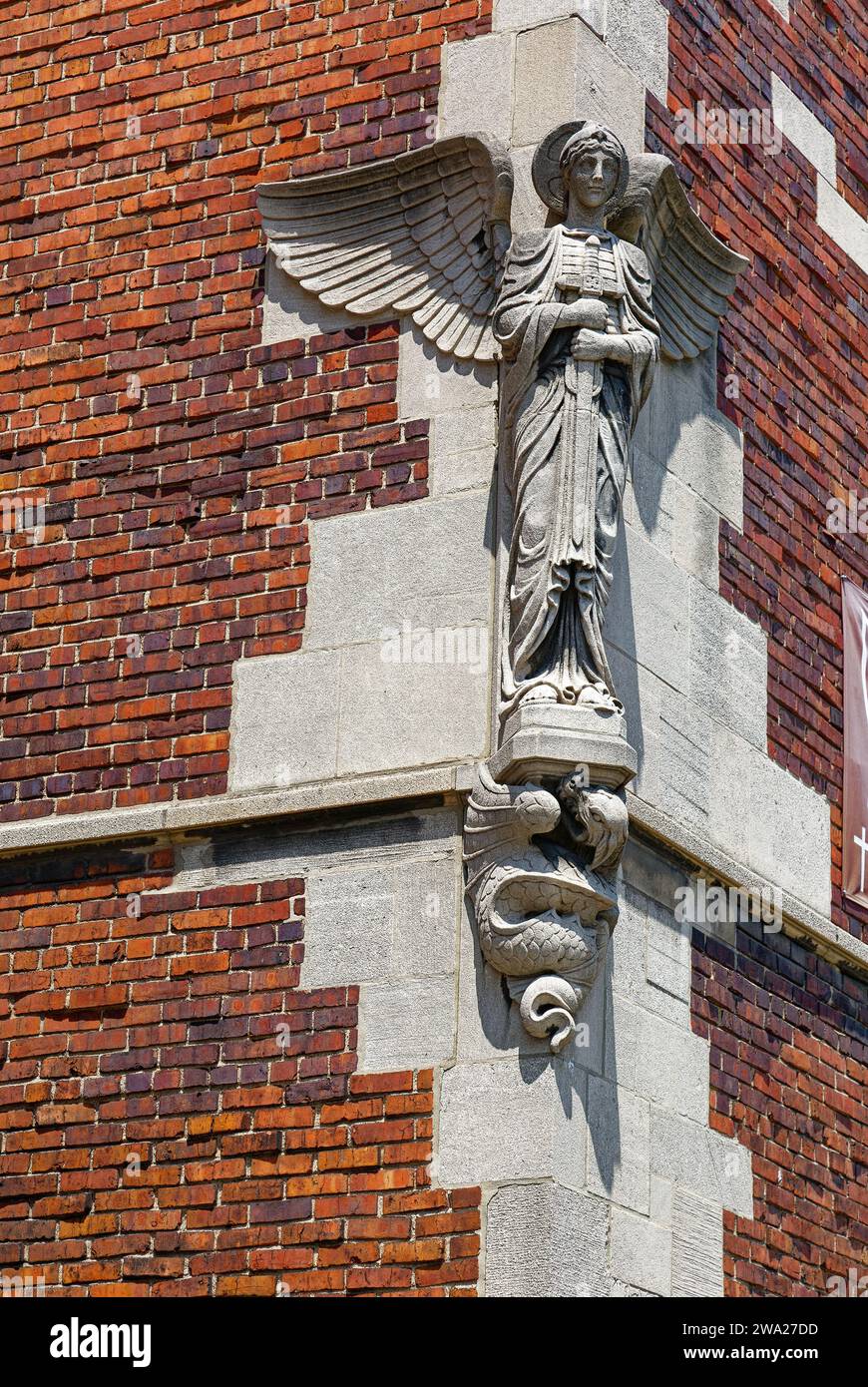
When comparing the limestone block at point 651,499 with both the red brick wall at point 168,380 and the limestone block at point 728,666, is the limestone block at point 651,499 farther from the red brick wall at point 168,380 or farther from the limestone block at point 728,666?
the red brick wall at point 168,380

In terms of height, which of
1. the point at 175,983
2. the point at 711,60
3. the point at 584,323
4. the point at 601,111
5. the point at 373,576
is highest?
the point at 711,60

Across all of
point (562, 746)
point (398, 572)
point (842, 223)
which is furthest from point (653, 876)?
point (842, 223)

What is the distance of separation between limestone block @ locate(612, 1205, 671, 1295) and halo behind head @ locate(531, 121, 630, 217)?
330cm

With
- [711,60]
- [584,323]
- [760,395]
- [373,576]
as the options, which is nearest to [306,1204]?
[373,576]

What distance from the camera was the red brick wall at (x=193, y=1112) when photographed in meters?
8.41

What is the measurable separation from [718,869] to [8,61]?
4236mm

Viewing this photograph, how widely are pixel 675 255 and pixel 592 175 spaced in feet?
2.68

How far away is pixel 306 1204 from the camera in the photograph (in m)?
8.52

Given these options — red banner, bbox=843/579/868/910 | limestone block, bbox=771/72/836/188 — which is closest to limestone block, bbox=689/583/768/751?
red banner, bbox=843/579/868/910

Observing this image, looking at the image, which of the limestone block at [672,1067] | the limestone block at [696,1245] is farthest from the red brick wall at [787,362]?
the limestone block at [696,1245]

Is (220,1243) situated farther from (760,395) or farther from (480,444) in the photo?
(760,395)

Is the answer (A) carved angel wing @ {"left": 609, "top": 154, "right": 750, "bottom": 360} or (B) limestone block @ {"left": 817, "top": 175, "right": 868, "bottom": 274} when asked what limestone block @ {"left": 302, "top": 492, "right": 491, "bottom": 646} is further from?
(B) limestone block @ {"left": 817, "top": 175, "right": 868, "bottom": 274}

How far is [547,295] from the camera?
8930 mm

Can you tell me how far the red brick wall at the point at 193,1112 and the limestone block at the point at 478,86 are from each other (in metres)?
2.73
